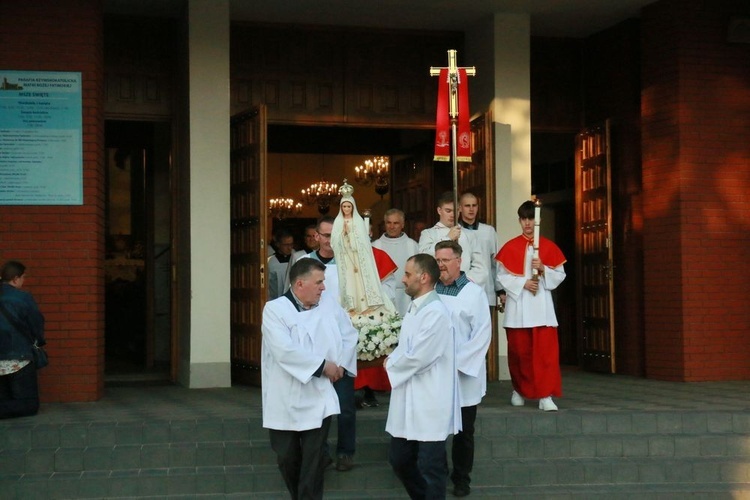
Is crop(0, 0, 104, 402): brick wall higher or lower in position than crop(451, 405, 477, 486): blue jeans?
higher

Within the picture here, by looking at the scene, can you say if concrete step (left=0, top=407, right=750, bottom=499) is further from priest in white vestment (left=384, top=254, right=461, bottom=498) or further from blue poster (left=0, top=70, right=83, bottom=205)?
blue poster (left=0, top=70, right=83, bottom=205)

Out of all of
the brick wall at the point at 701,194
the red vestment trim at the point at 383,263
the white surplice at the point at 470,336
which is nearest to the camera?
the white surplice at the point at 470,336

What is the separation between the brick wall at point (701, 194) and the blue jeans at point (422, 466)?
605cm

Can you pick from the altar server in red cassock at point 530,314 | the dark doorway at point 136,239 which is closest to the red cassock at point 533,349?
the altar server in red cassock at point 530,314

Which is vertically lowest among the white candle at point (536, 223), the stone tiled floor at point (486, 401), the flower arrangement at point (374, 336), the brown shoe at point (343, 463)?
the brown shoe at point (343, 463)

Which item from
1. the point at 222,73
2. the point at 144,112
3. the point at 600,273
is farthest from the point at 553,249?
the point at 144,112

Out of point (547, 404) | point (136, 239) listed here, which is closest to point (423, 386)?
point (547, 404)

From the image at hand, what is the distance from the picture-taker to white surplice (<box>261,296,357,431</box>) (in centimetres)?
679

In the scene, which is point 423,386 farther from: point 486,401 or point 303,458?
point 486,401

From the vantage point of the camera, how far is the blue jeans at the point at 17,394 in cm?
953

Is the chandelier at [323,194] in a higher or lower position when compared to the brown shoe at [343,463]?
higher

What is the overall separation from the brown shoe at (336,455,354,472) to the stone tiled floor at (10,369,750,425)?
1.25 m

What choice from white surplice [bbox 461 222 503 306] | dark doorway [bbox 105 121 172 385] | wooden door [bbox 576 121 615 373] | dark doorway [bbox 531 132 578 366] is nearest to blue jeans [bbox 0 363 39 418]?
white surplice [bbox 461 222 503 306]

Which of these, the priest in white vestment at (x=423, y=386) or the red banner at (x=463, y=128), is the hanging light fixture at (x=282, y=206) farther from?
the priest in white vestment at (x=423, y=386)
